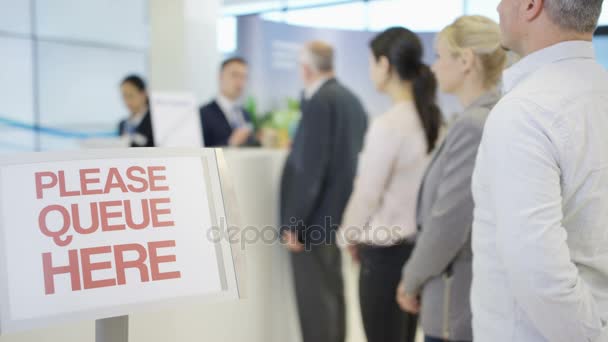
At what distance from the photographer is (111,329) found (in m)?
0.96

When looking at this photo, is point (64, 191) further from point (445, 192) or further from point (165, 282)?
point (445, 192)

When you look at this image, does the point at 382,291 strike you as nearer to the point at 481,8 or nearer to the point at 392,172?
the point at 392,172

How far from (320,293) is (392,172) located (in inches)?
29.8

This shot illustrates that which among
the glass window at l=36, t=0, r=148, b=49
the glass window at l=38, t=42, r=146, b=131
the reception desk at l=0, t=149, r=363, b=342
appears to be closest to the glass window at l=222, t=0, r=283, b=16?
the glass window at l=36, t=0, r=148, b=49

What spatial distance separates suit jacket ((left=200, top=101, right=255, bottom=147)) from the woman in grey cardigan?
90.5 inches

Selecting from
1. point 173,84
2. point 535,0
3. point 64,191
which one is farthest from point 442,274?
point 173,84

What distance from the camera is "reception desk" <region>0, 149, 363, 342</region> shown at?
147 cm

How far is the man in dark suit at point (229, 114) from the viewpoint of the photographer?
3734mm

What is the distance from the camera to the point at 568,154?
98 cm

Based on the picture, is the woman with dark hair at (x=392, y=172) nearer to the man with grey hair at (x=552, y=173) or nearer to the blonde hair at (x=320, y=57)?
the blonde hair at (x=320, y=57)

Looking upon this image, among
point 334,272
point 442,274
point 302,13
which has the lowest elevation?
point 334,272

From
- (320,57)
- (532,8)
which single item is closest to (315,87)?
(320,57)

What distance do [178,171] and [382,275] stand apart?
46.8 inches

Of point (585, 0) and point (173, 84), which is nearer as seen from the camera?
point (585, 0)
